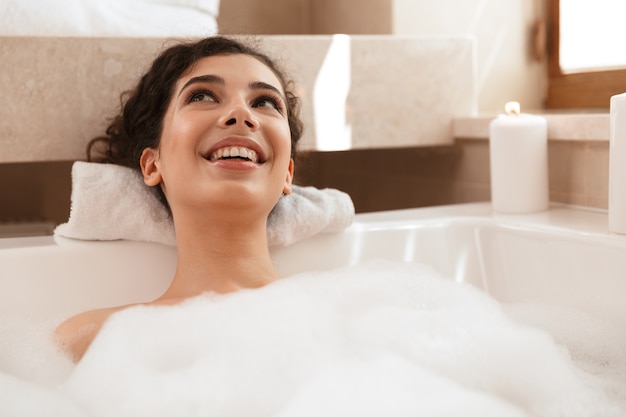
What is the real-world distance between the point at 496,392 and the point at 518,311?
0.41 m

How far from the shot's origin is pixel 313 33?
2.76 meters

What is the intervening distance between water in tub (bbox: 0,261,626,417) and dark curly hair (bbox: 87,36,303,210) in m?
0.36

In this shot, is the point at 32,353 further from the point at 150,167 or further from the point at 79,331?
the point at 150,167

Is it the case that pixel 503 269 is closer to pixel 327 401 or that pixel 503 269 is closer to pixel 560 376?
pixel 560 376

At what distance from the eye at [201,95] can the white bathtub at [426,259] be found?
0.29 metres

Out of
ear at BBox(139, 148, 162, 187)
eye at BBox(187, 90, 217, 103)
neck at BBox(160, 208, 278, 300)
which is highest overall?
eye at BBox(187, 90, 217, 103)

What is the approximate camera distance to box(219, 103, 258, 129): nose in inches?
53.8

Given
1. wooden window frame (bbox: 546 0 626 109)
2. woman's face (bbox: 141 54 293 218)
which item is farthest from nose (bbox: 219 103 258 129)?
wooden window frame (bbox: 546 0 626 109)

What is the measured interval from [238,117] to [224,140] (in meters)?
0.05

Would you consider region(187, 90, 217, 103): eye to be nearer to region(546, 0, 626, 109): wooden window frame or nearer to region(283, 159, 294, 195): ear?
region(283, 159, 294, 195): ear

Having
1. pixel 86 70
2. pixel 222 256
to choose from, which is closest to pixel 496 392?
pixel 222 256

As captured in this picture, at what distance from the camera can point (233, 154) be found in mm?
1365

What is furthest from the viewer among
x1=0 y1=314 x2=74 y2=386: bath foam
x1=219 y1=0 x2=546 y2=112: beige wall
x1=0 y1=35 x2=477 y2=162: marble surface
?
x1=219 y1=0 x2=546 y2=112: beige wall

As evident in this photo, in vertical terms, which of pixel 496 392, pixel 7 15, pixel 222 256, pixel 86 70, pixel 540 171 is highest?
pixel 7 15
